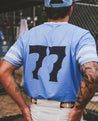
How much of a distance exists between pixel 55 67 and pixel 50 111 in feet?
1.30

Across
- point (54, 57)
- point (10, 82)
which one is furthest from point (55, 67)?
point (10, 82)

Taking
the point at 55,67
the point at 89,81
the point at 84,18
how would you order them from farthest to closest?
the point at 84,18 < the point at 55,67 < the point at 89,81

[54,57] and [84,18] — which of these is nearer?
[54,57]

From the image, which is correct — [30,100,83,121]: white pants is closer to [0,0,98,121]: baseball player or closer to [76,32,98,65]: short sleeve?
[0,0,98,121]: baseball player

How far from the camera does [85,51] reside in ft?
5.57

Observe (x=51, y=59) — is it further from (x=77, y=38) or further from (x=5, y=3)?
(x=5, y=3)

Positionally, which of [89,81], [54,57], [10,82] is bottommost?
[10,82]

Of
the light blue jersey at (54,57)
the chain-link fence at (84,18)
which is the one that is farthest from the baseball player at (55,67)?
the chain-link fence at (84,18)

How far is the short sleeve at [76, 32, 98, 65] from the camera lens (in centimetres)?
168

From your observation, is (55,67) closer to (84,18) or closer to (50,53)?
(50,53)

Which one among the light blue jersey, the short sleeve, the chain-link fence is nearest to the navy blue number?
the light blue jersey

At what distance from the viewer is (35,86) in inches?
74.3

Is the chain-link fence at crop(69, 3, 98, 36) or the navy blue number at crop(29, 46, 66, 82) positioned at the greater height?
the navy blue number at crop(29, 46, 66, 82)

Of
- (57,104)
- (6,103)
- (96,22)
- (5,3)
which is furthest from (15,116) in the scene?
(5,3)
